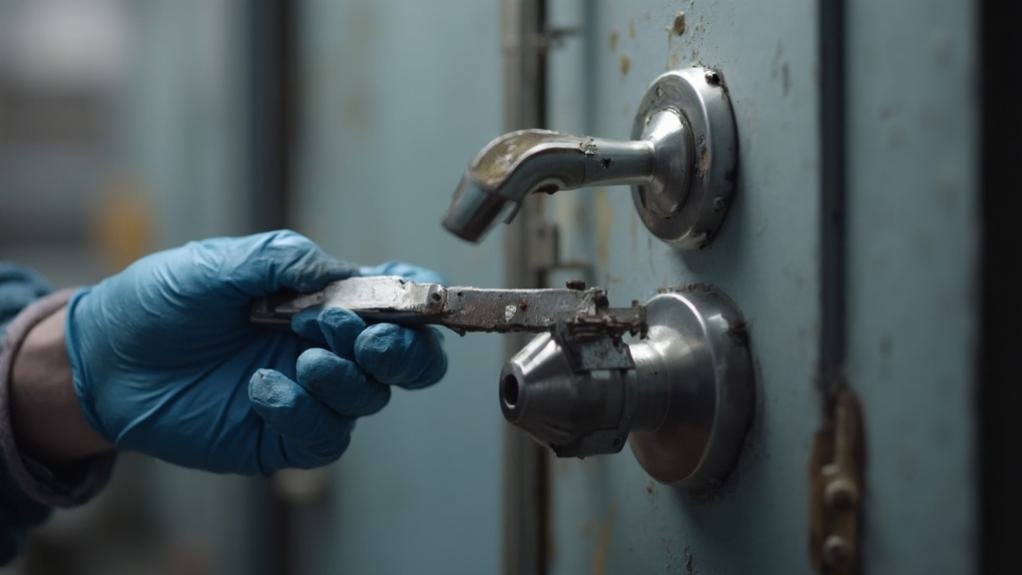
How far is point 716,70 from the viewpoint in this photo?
0.42 meters

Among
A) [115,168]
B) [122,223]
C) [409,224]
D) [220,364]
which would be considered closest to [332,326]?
[220,364]

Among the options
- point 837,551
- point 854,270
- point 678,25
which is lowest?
point 837,551

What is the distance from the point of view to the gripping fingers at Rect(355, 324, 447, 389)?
19.6 inches

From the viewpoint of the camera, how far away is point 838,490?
337mm

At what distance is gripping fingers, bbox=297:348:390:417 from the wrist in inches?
9.5

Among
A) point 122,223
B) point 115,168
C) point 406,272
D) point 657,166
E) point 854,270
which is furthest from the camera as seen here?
point 115,168

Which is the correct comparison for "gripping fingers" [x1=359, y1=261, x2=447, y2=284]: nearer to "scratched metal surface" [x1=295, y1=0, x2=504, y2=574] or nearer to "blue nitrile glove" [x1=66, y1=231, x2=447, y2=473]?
"blue nitrile glove" [x1=66, y1=231, x2=447, y2=473]

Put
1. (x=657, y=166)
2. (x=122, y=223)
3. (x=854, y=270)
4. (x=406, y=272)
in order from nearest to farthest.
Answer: (x=854, y=270) < (x=657, y=166) < (x=406, y=272) < (x=122, y=223)

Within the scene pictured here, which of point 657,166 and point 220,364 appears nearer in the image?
point 657,166

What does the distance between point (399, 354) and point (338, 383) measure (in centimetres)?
4

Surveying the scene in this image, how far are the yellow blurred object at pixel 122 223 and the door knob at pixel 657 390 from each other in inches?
90.2

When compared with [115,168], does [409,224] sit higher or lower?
lower

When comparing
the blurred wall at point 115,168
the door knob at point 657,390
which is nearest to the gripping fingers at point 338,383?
the door knob at point 657,390

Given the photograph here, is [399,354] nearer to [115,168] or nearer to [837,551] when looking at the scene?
[837,551]
